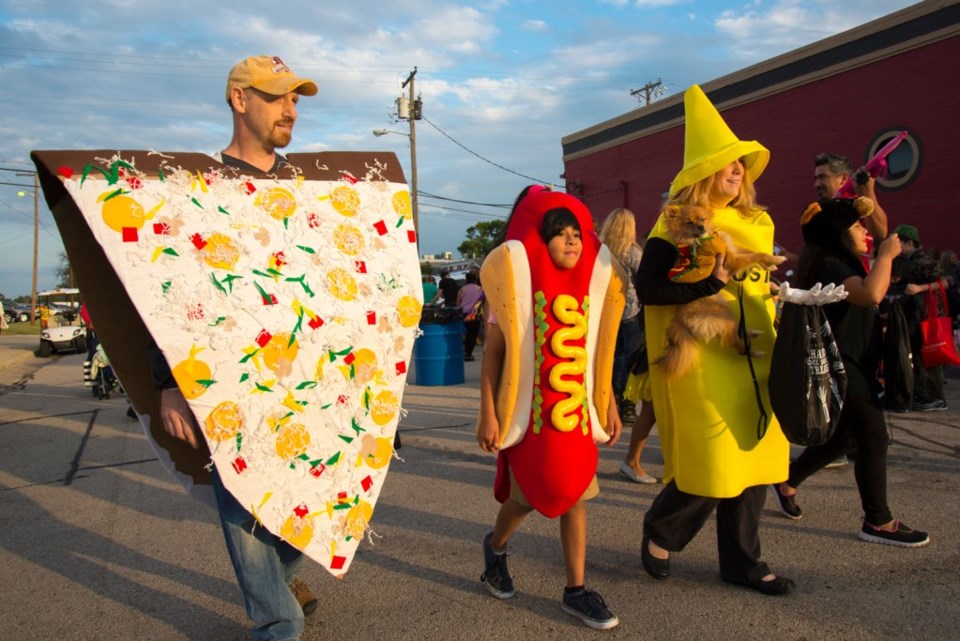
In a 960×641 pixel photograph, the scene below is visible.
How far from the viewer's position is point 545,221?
8.93 ft

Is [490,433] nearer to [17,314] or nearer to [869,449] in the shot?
[869,449]

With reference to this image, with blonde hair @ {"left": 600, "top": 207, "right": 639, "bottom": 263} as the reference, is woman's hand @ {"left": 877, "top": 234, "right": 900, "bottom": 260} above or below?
below

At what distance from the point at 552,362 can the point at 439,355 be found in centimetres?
706

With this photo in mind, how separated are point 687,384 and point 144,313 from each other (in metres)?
2.13

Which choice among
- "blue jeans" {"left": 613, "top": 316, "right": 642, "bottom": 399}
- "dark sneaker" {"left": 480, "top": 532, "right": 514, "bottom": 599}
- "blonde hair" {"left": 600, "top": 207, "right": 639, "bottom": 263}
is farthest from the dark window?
"dark sneaker" {"left": 480, "top": 532, "right": 514, "bottom": 599}

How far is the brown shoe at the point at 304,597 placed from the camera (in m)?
2.97

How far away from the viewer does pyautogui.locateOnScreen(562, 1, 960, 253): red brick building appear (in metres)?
10.5

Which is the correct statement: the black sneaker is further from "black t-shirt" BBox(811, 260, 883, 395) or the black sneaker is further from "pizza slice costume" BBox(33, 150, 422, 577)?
"black t-shirt" BBox(811, 260, 883, 395)

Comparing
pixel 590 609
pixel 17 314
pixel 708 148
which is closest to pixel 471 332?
pixel 708 148

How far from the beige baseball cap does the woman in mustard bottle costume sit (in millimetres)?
1640

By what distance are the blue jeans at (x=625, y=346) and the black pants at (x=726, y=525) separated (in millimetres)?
3070

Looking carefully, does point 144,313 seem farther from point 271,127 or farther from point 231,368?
point 271,127

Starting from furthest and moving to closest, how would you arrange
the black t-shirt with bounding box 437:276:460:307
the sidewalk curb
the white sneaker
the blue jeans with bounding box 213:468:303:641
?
the sidewalk curb < the black t-shirt with bounding box 437:276:460:307 < the white sneaker < the blue jeans with bounding box 213:468:303:641

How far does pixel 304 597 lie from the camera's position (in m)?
2.99
